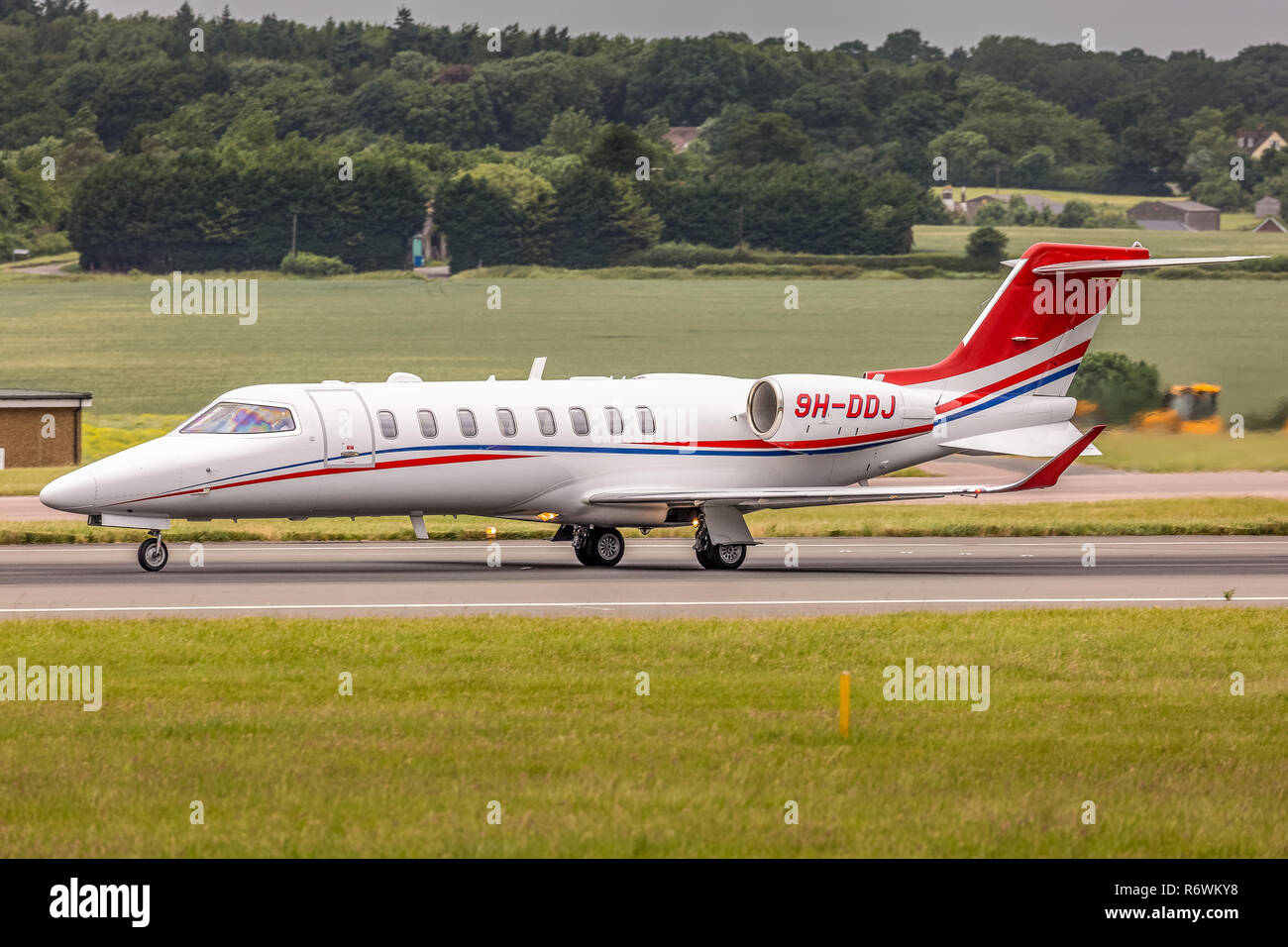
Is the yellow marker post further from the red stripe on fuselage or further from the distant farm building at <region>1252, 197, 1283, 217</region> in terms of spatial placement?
the distant farm building at <region>1252, 197, 1283, 217</region>

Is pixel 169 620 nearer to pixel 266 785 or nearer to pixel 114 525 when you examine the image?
pixel 114 525

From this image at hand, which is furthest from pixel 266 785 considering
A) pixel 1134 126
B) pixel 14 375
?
pixel 1134 126

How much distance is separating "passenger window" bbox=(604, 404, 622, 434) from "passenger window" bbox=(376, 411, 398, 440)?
13.0 ft

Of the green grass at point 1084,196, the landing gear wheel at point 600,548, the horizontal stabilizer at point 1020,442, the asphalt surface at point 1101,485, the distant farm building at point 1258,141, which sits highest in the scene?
the distant farm building at point 1258,141

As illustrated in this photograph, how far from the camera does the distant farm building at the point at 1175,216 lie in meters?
130

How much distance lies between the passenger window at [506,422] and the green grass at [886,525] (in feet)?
28.2

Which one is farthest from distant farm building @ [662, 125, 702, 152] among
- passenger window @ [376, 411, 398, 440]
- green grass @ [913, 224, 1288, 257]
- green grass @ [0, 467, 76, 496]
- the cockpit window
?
the cockpit window

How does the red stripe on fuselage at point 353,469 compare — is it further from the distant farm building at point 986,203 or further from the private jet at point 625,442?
the distant farm building at point 986,203

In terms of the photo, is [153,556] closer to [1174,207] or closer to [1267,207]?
[1267,207]

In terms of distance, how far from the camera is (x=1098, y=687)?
17.3 meters

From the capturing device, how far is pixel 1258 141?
485ft

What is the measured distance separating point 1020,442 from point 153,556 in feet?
52.8

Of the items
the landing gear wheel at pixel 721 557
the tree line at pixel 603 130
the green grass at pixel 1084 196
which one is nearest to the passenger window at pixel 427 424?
the landing gear wheel at pixel 721 557

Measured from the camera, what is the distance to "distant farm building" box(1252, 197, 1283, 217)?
120812 millimetres
